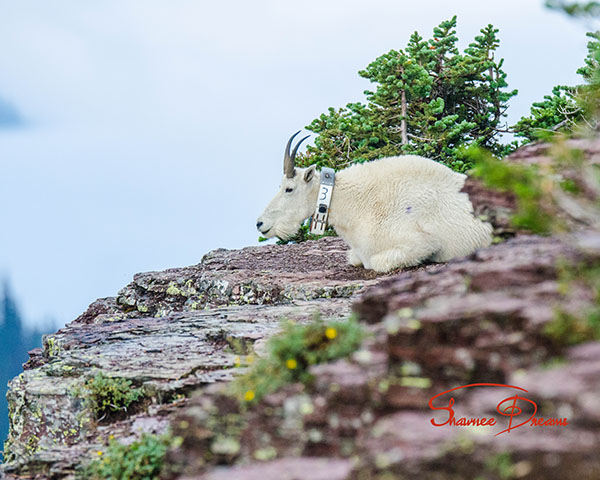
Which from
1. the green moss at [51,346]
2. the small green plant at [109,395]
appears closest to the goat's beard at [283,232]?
the green moss at [51,346]

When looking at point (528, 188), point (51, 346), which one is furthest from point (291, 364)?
point (51, 346)

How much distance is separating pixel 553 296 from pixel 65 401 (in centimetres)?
474

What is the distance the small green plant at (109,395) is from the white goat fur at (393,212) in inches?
180

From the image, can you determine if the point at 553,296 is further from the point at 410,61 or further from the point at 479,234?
the point at 410,61

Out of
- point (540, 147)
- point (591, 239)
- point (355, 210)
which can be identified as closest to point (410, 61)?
point (355, 210)

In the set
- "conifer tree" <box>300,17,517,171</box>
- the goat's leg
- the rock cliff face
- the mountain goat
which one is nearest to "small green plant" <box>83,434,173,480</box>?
the rock cliff face

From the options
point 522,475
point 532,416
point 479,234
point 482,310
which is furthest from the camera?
point 479,234

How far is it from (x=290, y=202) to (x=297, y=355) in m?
6.43

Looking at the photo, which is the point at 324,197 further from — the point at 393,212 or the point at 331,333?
the point at 331,333

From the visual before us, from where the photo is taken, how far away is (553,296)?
125 inches

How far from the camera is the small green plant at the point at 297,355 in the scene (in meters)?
3.68

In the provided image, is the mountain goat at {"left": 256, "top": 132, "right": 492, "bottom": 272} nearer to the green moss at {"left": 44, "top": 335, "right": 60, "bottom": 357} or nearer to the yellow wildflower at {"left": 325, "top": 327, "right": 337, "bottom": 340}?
the green moss at {"left": 44, "top": 335, "right": 60, "bottom": 357}

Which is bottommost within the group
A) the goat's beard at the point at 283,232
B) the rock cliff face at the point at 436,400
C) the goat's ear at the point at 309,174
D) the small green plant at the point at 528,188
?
the rock cliff face at the point at 436,400

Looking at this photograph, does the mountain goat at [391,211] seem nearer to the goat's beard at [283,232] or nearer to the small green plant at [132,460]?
the goat's beard at [283,232]
